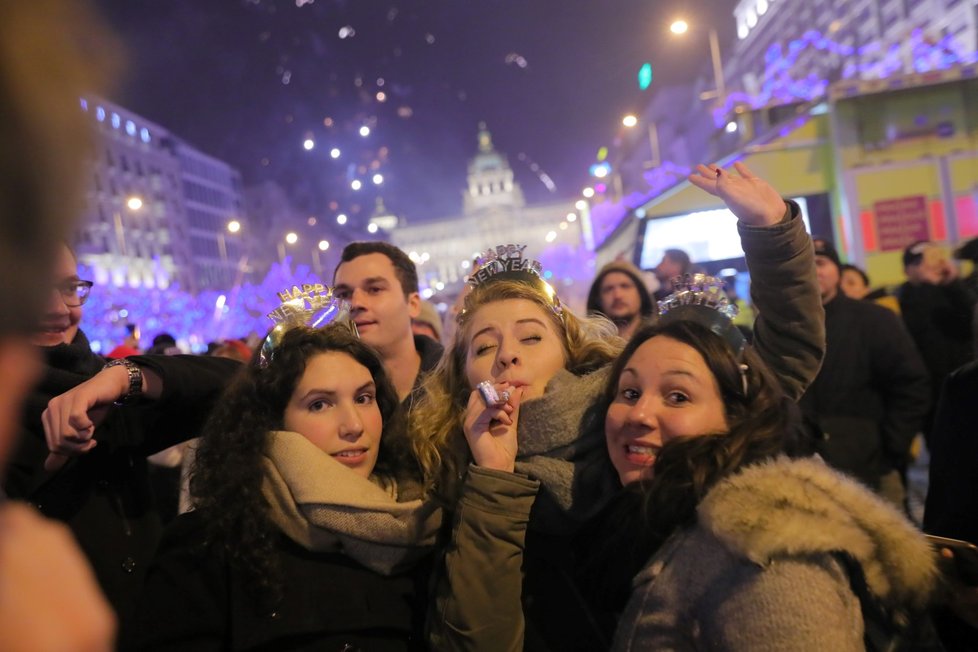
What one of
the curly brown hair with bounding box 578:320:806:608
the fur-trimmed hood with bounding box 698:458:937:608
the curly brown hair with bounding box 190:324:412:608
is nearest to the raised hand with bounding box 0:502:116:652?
the fur-trimmed hood with bounding box 698:458:937:608

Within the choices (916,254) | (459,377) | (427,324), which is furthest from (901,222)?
(459,377)

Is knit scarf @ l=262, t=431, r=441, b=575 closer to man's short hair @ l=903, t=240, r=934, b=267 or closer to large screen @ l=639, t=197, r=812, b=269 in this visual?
man's short hair @ l=903, t=240, r=934, b=267

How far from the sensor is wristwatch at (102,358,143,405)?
2.55 m

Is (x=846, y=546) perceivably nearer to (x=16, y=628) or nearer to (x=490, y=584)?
(x=490, y=584)

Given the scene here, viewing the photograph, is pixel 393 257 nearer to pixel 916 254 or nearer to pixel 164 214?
pixel 916 254

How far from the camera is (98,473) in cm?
282

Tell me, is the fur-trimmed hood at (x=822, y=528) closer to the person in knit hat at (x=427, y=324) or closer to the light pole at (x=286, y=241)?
the person in knit hat at (x=427, y=324)

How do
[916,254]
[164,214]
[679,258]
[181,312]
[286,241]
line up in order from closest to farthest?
[916,254] < [679,258] < [181,312] < [286,241] < [164,214]

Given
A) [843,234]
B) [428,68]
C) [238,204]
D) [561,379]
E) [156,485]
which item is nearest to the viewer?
[561,379]

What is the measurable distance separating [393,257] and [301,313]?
1.63m

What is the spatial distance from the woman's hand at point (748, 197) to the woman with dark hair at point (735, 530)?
22.2 inches

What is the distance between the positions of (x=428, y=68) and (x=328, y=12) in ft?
39.9

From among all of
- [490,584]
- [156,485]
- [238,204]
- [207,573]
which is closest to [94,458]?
[207,573]

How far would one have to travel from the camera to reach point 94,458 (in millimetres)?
2807
